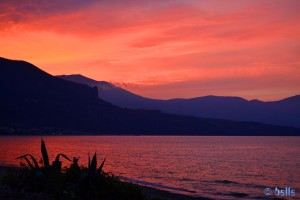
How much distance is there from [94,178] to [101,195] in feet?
2.04

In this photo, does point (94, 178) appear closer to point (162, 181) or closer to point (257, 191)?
point (257, 191)

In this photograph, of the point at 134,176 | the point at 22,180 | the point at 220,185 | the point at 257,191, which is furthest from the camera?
the point at 134,176

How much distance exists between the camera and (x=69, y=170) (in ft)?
45.3

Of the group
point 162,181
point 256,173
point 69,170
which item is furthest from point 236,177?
point 69,170

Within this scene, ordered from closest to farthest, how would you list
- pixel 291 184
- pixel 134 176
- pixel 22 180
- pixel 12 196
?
pixel 12 196
pixel 22 180
pixel 291 184
pixel 134 176

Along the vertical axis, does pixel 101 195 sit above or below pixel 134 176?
above

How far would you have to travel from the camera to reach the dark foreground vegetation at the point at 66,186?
12.0m

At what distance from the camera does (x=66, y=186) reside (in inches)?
503

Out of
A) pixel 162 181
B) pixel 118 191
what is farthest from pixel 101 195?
pixel 162 181

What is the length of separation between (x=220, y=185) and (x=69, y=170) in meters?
27.7

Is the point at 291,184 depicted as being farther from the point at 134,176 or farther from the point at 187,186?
the point at 134,176

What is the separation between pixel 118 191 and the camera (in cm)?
1276

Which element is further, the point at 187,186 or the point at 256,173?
the point at 256,173

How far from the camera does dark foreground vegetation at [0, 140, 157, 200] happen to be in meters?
12.0
